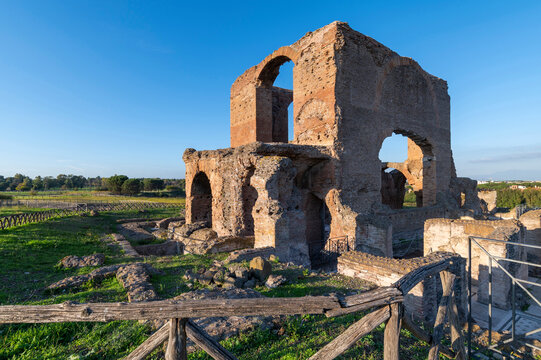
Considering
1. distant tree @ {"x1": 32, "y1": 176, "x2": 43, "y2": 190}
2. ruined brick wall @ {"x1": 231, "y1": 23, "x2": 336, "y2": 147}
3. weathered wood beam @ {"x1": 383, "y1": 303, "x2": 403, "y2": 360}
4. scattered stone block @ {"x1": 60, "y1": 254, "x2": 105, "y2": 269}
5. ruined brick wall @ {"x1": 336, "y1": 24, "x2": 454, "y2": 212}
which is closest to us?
weathered wood beam @ {"x1": 383, "y1": 303, "x2": 403, "y2": 360}

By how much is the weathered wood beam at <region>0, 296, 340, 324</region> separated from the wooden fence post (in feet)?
0.26

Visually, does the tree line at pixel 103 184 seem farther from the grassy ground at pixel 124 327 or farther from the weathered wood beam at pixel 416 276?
the weathered wood beam at pixel 416 276

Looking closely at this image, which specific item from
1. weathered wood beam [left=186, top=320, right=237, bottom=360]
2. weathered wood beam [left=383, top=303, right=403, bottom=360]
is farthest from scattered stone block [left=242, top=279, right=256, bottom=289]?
weathered wood beam [left=383, top=303, right=403, bottom=360]

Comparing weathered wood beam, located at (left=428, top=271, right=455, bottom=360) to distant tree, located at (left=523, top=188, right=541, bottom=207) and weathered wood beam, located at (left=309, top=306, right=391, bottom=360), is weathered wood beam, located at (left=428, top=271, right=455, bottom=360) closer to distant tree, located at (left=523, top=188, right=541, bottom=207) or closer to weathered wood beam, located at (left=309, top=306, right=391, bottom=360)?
weathered wood beam, located at (left=309, top=306, right=391, bottom=360)

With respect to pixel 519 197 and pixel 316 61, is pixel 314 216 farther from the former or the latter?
pixel 519 197

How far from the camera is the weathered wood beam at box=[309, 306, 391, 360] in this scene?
76.2 inches

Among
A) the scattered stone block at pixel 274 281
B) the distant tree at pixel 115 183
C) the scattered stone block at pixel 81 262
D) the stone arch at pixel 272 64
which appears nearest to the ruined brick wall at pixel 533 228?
the scattered stone block at pixel 274 281

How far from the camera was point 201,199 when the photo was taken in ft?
48.6

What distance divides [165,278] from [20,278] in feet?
11.8

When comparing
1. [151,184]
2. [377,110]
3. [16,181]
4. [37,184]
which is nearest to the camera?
[377,110]

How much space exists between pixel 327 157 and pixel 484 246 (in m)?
6.01

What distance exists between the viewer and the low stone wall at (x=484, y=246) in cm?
660

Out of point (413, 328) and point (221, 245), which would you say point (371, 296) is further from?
point (221, 245)

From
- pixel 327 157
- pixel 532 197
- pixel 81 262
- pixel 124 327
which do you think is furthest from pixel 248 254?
pixel 532 197
